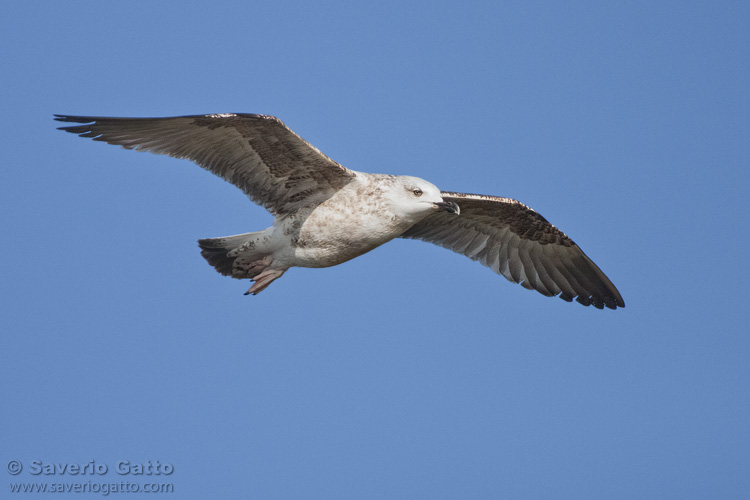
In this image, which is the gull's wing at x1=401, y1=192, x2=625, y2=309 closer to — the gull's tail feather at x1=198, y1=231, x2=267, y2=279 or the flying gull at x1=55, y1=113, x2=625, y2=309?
the flying gull at x1=55, y1=113, x2=625, y2=309

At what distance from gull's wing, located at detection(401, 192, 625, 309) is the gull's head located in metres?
2.09

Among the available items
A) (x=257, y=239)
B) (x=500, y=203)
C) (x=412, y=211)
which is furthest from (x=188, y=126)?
(x=500, y=203)

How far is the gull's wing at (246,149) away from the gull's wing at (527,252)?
2.29 m

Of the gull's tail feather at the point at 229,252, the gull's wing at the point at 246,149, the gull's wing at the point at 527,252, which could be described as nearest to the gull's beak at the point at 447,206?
the gull's wing at the point at 246,149

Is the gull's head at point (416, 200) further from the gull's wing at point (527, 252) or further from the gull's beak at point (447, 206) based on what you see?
the gull's wing at point (527, 252)

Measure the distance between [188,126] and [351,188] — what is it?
1.87 m

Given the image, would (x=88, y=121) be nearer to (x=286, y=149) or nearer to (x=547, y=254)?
(x=286, y=149)

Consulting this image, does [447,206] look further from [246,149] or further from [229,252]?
[229,252]

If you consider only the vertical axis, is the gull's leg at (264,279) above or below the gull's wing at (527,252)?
below

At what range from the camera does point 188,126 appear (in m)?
10.2

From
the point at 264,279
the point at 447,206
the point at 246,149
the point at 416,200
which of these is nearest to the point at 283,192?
the point at 246,149

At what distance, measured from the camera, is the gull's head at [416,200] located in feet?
33.2

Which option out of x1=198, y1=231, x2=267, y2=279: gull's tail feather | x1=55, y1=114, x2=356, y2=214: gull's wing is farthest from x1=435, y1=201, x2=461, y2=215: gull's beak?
x1=198, y1=231, x2=267, y2=279: gull's tail feather

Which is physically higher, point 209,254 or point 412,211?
point 412,211
